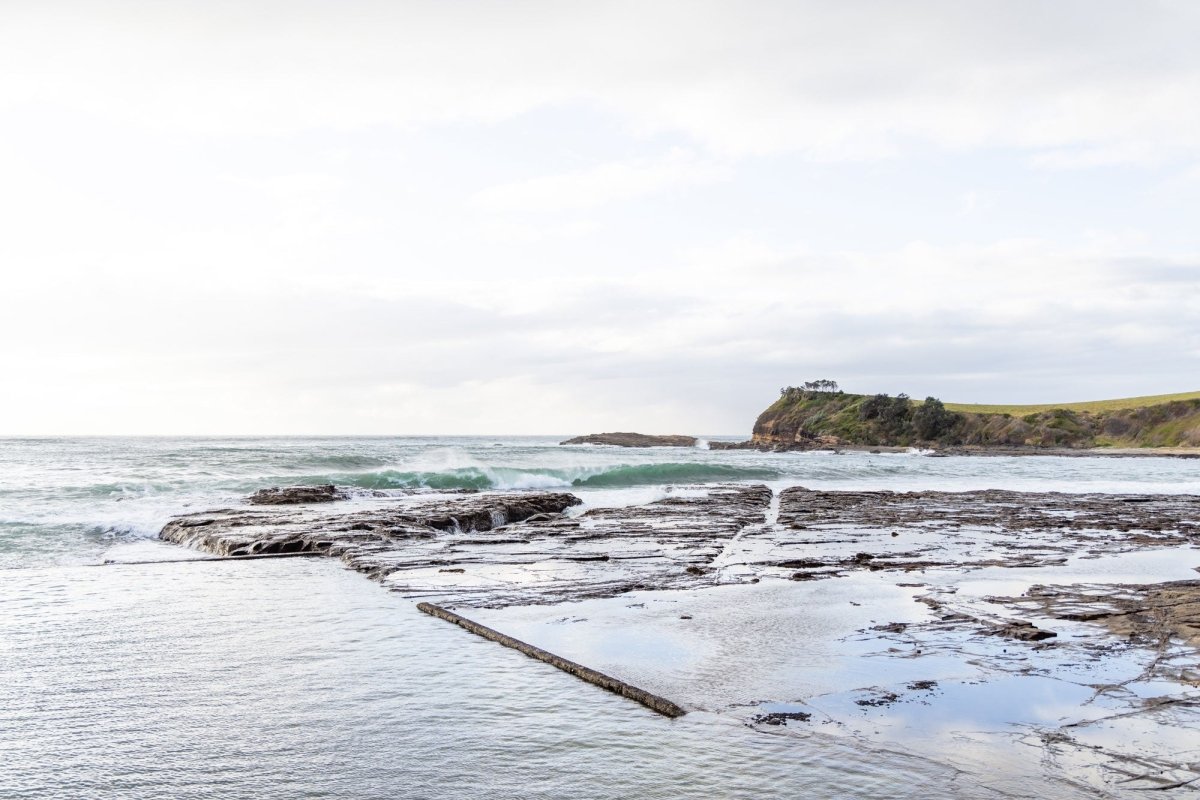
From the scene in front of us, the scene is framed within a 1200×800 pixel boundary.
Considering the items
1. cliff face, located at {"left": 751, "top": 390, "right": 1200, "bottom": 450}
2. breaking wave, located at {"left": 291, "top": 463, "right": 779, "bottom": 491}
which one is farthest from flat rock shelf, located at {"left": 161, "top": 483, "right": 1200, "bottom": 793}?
cliff face, located at {"left": 751, "top": 390, "right": 1200, "bottom": 450}

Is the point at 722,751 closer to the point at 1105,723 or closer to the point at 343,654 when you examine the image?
the point at 1105,723

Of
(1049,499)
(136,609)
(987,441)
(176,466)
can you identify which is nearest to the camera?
(136,609)

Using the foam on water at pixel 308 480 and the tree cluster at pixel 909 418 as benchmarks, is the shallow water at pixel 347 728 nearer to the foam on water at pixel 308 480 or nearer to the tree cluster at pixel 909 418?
the foam on water at pixel 308 480

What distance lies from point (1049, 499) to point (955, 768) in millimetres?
34045

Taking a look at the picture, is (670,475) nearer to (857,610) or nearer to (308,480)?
(308,480)

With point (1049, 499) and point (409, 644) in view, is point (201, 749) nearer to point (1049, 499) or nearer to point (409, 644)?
point (409, 644)

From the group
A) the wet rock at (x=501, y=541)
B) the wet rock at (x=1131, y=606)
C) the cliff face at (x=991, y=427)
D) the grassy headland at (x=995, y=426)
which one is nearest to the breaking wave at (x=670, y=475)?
the wet rock at (x=501, y=541)

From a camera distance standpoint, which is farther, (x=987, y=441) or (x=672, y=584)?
(x=987, y=441)

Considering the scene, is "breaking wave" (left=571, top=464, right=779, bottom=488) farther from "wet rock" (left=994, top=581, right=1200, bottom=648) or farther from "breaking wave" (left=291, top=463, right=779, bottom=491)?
"wet rock" (left=994, top=581, right=1200, bottom=648)

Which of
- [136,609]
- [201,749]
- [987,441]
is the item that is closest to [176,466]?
[136,609]

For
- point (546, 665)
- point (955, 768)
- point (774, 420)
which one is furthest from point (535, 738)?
point (774, 420)

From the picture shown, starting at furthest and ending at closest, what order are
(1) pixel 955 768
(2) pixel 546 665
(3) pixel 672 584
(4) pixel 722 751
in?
(3) pixel 672 584, (2) pixel 546 665, (4) pixel 722 751, (1) pixel 955 768

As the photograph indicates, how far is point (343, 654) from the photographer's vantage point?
921cm

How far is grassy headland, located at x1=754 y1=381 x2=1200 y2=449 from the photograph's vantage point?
119625mm
